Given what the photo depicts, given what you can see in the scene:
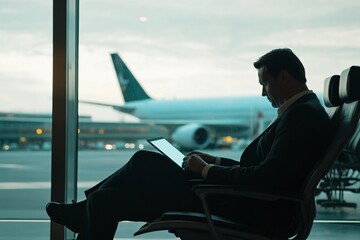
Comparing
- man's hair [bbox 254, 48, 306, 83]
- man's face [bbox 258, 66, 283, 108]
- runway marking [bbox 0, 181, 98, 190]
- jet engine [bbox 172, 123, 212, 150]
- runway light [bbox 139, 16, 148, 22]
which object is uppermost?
runway light [bbox 139, 16, 148, 22]

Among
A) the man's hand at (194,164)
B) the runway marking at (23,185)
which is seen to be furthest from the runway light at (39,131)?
the man's hand at (194,164)

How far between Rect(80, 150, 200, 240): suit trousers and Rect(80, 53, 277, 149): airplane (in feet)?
10.6

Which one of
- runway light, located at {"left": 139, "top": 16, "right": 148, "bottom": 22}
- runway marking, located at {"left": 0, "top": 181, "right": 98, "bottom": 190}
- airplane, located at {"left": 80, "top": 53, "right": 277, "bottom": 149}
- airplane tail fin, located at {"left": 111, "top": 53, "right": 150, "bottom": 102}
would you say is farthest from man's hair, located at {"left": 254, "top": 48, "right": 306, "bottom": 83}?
airplane, located at {"left": 80, "top": 53, "right": 277, "bottom": 149}

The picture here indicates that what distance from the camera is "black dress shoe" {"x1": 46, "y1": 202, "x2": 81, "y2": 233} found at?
6.09 feet

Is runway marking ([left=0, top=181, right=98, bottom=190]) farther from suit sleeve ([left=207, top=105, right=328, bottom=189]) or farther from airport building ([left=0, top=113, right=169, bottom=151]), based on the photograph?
suit sleeve ([left=207, top=105, right=328, bottom=189])

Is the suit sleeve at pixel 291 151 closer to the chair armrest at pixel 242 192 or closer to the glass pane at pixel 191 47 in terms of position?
the chair armrest at pixel 242 192

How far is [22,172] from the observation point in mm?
4699

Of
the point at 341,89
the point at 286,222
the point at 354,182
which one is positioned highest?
the point at 341,89

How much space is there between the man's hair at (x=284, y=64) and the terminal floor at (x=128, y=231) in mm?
1603

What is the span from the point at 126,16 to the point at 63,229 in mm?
1851

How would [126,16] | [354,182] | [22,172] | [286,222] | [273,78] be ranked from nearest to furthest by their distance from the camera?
[286,222]
[273,78]
[126,16]
[354,182]
[22,172]

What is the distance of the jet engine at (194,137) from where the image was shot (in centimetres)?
755

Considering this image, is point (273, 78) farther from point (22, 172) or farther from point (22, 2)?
point (22, 172)

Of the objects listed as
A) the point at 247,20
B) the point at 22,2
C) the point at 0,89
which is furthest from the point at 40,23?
the point at 247,20
